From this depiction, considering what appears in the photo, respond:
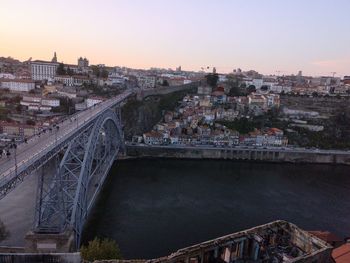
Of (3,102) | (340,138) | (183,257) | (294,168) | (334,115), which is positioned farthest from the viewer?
(334,115)

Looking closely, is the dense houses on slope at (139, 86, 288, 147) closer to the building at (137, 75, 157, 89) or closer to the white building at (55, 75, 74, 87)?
the building at (137, 75, 157, 89)

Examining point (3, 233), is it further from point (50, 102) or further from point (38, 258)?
point (50, 102)

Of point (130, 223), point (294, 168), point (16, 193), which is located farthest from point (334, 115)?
point (16, 193)

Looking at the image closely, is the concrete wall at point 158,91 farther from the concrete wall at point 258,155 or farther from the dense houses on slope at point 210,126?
the concrete wall at point 258,155

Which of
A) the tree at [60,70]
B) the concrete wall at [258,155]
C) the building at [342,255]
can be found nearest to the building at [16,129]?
the concrete wall at [258,155]

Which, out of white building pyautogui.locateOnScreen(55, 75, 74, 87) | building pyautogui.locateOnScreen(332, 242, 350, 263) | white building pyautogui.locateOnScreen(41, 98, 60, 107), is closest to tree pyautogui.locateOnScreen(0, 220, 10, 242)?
building pyautogui.locateOnScreen(332, 242, 350, 263)

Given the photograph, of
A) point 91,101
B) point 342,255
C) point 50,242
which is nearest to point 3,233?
point 50,242

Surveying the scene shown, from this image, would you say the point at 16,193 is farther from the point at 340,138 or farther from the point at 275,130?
the point at 340,138
